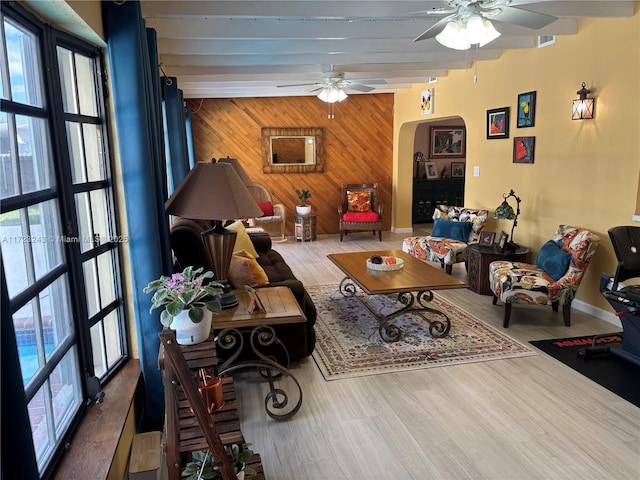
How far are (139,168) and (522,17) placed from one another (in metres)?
2.36

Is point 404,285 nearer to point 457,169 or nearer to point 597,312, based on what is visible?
point 597,312

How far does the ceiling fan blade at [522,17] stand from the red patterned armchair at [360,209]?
17.4 feet

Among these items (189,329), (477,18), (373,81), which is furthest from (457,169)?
(189,329)

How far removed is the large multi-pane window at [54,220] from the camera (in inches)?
62.1

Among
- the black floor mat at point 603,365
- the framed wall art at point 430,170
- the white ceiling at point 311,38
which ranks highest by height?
the white ceiling at point 311,38

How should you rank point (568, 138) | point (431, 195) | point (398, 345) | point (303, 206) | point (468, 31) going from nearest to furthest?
point (468, 31) < point (398, 345) < point (568, 138) < point (303, 206) < point (431, 195)

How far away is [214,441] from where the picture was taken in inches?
64.0

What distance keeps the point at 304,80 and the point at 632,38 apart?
3.93 m

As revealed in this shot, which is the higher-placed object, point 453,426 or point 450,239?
point 450,239

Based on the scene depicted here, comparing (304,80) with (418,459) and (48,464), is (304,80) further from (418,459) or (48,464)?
(48,464)

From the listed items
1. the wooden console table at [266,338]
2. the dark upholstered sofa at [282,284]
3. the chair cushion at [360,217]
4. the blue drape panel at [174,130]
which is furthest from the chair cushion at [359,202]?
the wooden console table at [266,338]

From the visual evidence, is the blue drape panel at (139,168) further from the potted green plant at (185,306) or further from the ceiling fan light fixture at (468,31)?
the ceiling fan light fixture at (468,31)

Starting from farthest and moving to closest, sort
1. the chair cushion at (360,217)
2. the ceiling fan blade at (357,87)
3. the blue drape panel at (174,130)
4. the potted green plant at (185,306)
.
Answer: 1. the chair cushion at (360,217)
2. the ceiling fan blade at (357,87)
3. the blue drape panel at (174,130)
4. the potted green plant at (185,306)

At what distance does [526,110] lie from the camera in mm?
5316
